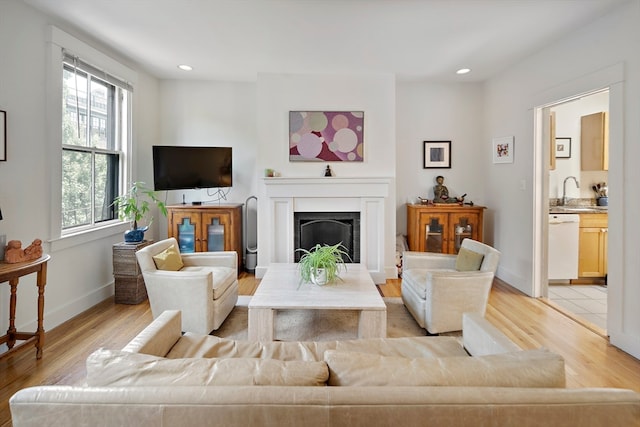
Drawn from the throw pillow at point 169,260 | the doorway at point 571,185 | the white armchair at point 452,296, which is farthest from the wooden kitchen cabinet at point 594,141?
the throw pillow at point 169,260

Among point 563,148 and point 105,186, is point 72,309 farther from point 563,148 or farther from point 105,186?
point 563,148

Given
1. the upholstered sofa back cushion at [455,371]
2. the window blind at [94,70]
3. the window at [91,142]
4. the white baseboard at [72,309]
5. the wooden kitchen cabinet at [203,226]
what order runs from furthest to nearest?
the wooden kitchen cabinet at [203,226] → the window at [91,142] → the window blind at [94,70] → the white baseboard at [72,309] → the upholstered sofa back cushion at [455,371]

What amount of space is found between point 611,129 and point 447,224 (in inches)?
82.0

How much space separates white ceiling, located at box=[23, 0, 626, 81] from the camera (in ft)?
9.07

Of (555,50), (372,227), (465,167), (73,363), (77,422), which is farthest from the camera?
(465,167)

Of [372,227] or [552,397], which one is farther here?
[372,227]

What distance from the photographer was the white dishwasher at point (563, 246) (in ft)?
13.6

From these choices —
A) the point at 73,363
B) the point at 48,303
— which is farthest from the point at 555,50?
the point at 48,303

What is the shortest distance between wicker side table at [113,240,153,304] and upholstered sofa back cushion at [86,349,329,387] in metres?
2.80

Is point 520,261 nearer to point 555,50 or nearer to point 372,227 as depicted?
point 372,227

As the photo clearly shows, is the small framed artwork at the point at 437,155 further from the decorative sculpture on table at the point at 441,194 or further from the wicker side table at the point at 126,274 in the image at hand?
the wicker side table at the point at 126,274

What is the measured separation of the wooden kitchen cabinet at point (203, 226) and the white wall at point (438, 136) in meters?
2.37

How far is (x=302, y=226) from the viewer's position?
459cm

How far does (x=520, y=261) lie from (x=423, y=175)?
1.69 meters
